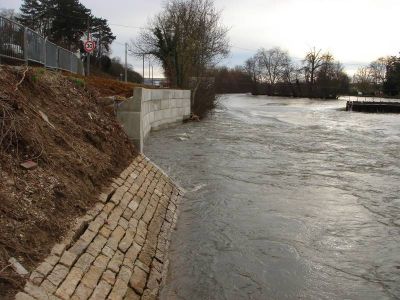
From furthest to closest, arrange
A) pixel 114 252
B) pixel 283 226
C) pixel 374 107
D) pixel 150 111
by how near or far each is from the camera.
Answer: pixel 374 107 < pixel 150 111 < pixel 283 226 < pixel 114 252

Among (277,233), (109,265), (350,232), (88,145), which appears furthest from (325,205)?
(109,265)

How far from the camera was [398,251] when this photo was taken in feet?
27.6

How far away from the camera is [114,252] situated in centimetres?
630

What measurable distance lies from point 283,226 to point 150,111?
14864mm

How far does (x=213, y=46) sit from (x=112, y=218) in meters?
37.0

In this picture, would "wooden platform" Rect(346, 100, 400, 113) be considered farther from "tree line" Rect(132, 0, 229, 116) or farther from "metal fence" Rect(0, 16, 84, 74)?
"metal fence" Rect(0, 16, 84, 74)

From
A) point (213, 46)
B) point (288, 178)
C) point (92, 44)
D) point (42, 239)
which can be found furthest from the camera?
point (213, 46)

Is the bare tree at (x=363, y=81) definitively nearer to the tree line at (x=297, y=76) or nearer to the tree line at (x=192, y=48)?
the tree line at (x=297, y=76)

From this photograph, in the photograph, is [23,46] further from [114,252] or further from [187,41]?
[187,41]

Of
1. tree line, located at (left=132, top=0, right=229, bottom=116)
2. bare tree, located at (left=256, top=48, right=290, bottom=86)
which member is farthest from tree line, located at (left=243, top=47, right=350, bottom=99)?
tree line, located at (left=132, top=0, right=229, bottom=116)

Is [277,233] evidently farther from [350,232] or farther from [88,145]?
[88,145]

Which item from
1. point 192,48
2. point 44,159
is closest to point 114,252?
point 44,159

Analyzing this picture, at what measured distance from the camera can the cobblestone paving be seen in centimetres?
486

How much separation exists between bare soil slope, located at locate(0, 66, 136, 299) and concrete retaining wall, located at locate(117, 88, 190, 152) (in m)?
2.28
